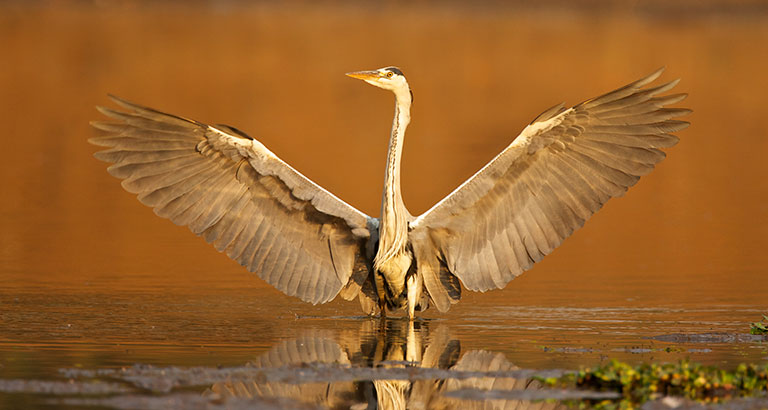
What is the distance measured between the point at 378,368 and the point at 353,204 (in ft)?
32.8

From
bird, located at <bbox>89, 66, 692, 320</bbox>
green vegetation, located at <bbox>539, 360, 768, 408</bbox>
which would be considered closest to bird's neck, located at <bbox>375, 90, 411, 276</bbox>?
bird, located at <bbox>89, 66, 692, 320</bbox>

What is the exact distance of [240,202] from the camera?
11844 mm

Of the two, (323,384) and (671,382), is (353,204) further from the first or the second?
(671,382)

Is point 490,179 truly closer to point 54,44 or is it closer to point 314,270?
point 314,270

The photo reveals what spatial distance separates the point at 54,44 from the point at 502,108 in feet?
55.5

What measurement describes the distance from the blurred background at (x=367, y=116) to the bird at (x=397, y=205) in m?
0.64

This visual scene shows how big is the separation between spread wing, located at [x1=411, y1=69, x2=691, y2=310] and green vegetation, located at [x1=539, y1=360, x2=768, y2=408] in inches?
131

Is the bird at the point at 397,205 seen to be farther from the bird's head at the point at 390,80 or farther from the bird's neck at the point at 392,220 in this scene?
the bird's head at the point at 390,80

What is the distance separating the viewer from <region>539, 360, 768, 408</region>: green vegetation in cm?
824

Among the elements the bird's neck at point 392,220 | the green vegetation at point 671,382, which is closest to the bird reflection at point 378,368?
the green vegetation at point 671,382

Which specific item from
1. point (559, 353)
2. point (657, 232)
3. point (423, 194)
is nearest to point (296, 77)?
point (423, 194)

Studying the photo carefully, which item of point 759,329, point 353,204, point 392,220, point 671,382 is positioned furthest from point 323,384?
point 353,204

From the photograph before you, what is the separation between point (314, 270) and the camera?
12117 mm

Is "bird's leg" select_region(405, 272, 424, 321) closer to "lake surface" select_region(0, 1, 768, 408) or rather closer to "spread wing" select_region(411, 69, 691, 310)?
"spread wing" select_region(411, 69, 691, 310)
